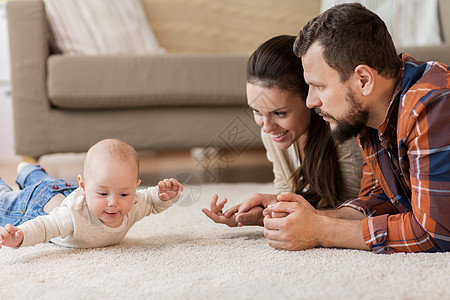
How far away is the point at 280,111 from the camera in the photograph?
1311 millimetres

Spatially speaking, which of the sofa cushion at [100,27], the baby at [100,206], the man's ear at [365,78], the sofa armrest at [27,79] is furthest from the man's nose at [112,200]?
the sofa cushion at [100,27]

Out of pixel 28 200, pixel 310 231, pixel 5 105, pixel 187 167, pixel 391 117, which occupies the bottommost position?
pixel 187 167

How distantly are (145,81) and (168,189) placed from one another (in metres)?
1.02

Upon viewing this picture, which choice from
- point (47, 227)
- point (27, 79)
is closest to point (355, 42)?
point (47, 227)

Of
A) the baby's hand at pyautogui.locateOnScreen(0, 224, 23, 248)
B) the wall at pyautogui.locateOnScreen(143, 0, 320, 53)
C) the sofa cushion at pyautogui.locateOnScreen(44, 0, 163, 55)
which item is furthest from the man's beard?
the wall at pyautogui.locateOnScreen(143, 0, 320, 53)

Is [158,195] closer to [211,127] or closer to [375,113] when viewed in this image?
[375,113]

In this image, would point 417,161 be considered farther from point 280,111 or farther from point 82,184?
point 82,184

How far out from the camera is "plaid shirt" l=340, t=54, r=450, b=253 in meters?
0.94

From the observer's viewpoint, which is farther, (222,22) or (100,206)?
(222,22)

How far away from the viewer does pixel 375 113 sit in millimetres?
1089

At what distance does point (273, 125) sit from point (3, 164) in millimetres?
2592

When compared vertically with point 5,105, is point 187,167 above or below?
below

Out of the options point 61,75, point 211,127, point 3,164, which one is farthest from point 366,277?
point 3,164

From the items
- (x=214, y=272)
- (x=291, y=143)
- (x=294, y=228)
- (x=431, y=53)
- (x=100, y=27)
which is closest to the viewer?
(x=214, y=272)
